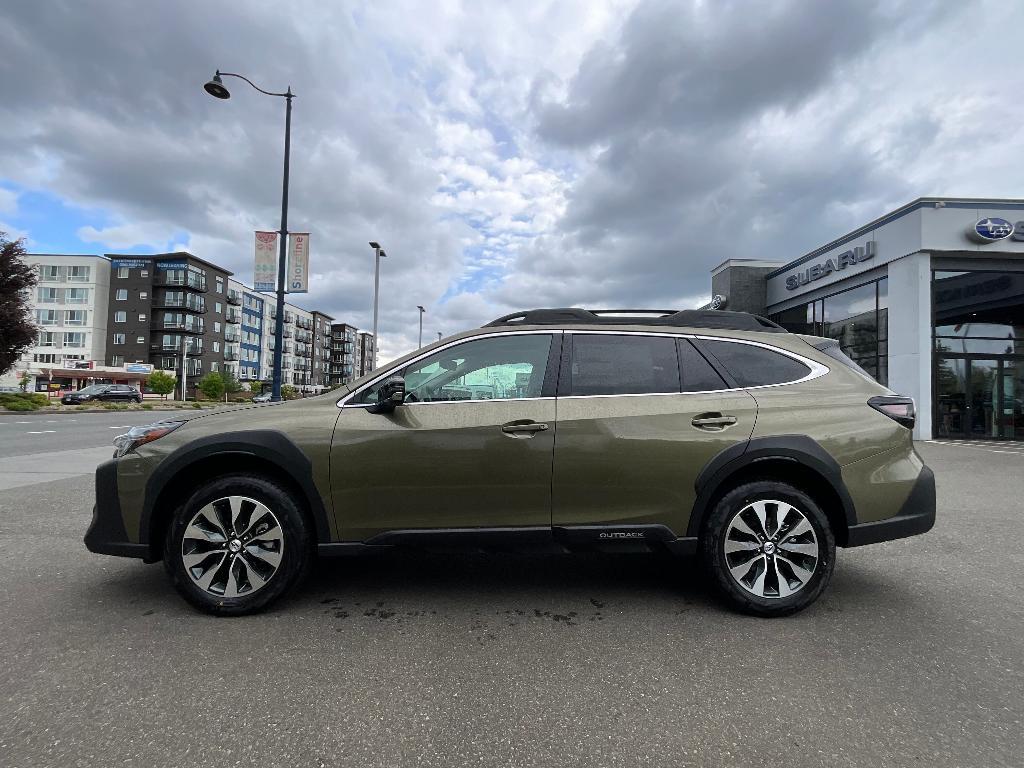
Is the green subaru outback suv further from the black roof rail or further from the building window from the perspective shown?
the building window

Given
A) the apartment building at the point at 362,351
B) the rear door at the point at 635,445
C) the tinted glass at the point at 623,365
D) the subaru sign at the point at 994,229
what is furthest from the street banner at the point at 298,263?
the apartment building at the point at 362,351

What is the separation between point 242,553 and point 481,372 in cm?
169

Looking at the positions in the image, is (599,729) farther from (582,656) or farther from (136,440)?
(136,440)

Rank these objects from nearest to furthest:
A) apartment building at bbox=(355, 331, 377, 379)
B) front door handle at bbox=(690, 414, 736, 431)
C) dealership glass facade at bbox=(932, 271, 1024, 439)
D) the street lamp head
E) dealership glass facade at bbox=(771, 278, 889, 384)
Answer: front door handle at bbox=(690, 414, 736, 431), the street lamp head, dealership glass facade at bbox=(932, 271, 1024, 439), dealership glass facade at bbox=(771, 278, 889, 384), apartment building at bbox=(355, 331, 377, 379)

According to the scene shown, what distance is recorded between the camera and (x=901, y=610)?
10.6ft

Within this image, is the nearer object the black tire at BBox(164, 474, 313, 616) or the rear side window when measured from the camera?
the black tire at BBox(164, 474, 313, 616)

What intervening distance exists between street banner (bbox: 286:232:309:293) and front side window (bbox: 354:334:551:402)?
37.6ft

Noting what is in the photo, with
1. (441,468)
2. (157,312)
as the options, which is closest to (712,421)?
(441,468)

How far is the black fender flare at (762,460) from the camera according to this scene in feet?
10.1

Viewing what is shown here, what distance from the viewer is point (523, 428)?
3.06 meters

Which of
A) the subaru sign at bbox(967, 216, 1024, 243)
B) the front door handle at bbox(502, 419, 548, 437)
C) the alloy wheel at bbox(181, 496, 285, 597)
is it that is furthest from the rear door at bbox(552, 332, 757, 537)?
the subaru sign at bbox(967, 216, 1024, 243)

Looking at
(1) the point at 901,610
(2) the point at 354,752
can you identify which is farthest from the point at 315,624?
(1) the point at 901,610

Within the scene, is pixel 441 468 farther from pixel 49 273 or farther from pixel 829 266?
pixel 49 273

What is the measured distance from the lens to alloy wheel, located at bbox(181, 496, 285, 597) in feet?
9.88
